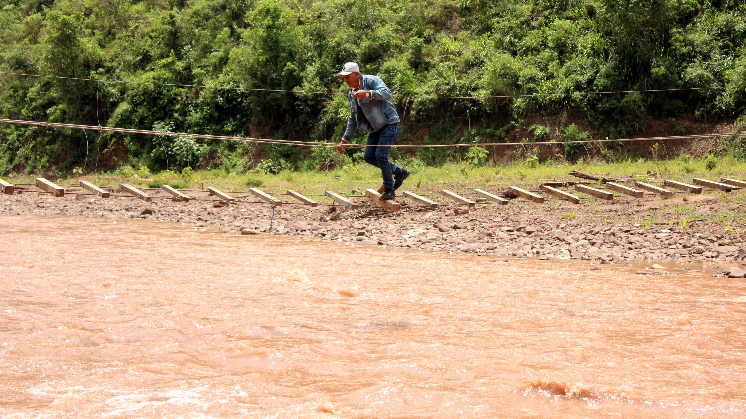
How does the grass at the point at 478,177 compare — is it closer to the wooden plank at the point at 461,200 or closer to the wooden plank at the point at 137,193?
the wooden plank at the point at 461,200

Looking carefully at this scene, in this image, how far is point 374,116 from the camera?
25.2 ft

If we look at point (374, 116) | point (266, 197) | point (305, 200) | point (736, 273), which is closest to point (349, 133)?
point (374, 116)

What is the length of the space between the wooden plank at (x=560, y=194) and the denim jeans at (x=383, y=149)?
2376 millimetres

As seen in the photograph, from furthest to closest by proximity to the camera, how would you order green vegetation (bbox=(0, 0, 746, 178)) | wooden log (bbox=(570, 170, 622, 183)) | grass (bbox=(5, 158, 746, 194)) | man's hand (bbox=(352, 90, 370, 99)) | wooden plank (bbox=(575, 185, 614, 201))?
1. green vegetation (bbox=(0, 0, 746, 178))
2. grass (bbox=(5, 158, 746, 194))
3. wooden log (bbox=(570, 170, 622, 183))
4. wooden plank (bbox=(575, 185, 614, 201))
5. man's hand (bbox=(352, 90, 370, 99))

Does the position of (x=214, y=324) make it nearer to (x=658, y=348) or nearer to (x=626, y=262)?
(x=658, y=348)

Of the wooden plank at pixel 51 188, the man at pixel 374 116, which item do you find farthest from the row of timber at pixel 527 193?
the man at pixel 374 116

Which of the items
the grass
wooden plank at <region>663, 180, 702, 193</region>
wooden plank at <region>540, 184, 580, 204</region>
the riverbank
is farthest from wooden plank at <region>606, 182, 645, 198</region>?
the grass

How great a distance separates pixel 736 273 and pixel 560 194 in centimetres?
406

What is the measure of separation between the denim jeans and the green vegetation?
7.61m

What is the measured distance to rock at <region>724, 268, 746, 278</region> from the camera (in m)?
4.79

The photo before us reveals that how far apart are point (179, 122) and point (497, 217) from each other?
637 inches

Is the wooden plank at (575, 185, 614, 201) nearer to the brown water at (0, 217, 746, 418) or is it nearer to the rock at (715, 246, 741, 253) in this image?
the rock at (715, 246, 741, 253)

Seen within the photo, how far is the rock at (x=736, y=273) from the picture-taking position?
4.79 m

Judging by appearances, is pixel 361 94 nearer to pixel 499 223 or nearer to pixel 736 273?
pixel 499 223
